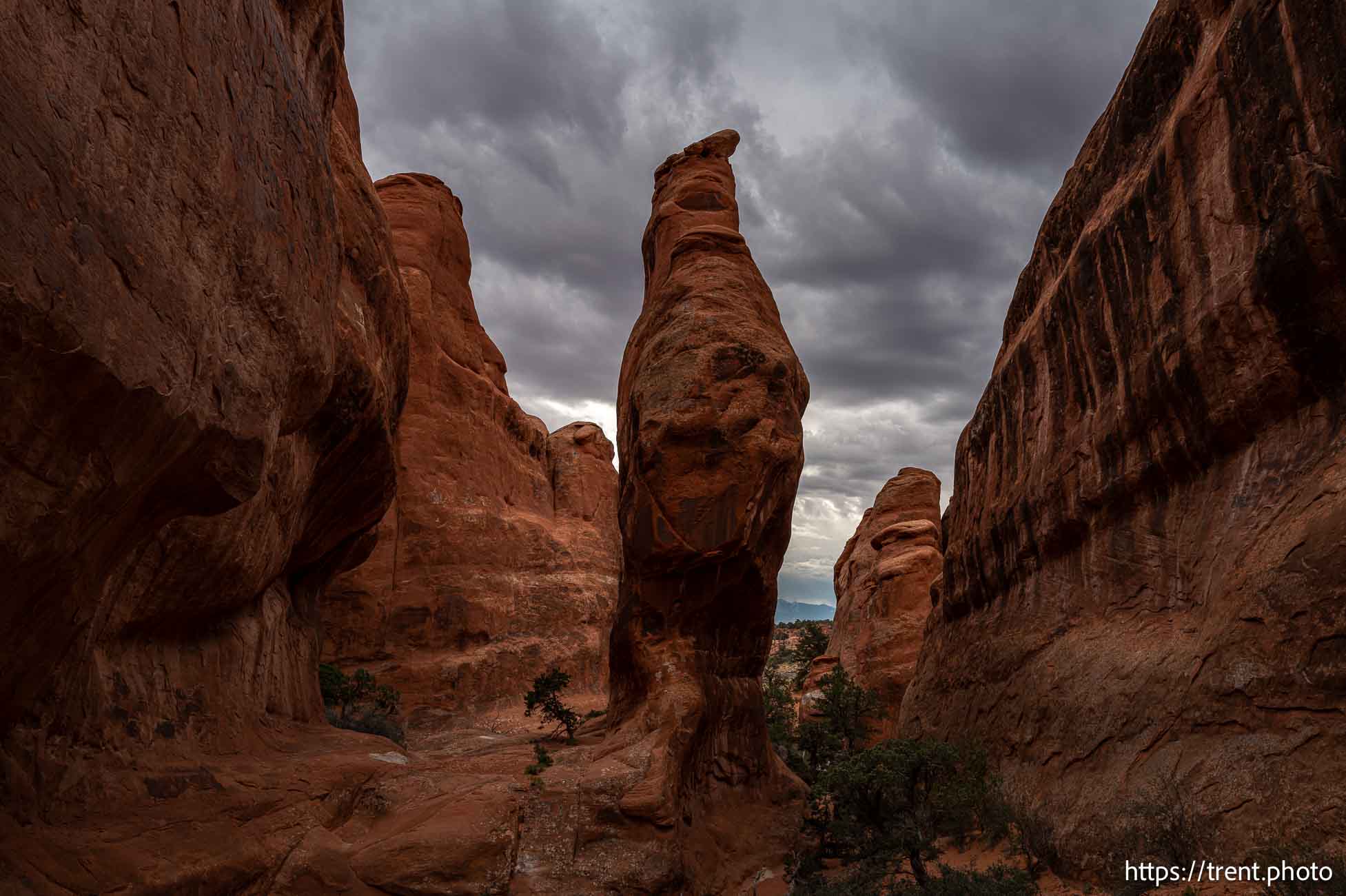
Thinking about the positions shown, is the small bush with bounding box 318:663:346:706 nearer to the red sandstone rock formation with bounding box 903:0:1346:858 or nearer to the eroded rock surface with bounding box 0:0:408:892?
the eroded rock surface with bounding box 0:0:408:892

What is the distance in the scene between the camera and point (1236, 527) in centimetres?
1255

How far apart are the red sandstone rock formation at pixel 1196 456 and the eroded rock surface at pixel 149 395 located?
14.2 m

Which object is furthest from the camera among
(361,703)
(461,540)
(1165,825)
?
(461,540)

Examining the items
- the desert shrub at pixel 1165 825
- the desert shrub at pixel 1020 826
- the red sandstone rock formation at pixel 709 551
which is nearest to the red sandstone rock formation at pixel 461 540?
the red sandstone rock formation at pixel 709 551

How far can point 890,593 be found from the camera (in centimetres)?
4203

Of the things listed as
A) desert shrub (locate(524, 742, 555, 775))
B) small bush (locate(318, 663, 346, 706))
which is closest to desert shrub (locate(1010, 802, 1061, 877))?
desert shrub (locate(524, 742, 555, 775))

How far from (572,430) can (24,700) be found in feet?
141

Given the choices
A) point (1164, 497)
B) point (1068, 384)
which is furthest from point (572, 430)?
point (1164, 497)

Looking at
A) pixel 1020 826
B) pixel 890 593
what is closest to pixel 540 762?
pixel 1020 826

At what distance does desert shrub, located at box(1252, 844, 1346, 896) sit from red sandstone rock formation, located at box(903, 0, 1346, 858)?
1.37 feet

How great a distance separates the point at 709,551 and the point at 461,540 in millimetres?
20283

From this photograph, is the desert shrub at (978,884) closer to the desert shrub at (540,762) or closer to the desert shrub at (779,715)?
the desert shrub at (540,762)

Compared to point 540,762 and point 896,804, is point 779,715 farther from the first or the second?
point 540,762

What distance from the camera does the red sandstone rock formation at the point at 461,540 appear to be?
1342 inches
